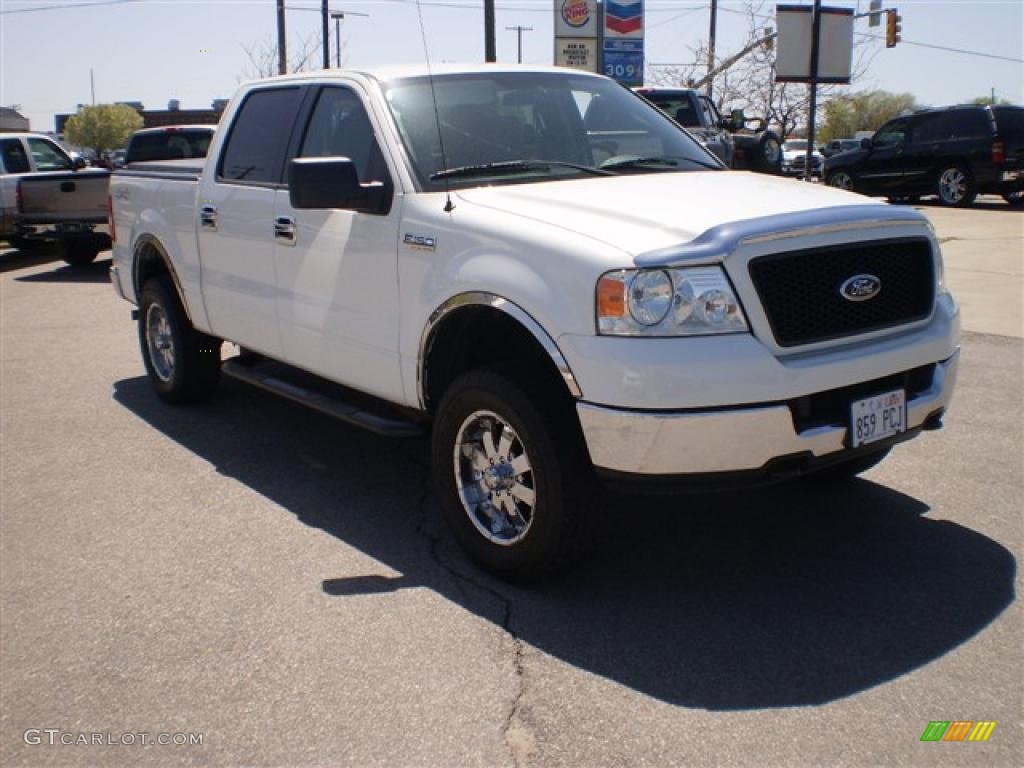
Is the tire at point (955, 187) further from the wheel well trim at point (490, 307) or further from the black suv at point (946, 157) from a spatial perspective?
the wheel well trim at point (490, 307)

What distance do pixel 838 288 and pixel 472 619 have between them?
70.5 inches

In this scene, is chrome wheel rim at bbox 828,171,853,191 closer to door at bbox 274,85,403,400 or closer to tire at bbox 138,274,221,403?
tire at bbox 138,274,221,403

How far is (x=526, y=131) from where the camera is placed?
507 centimetres

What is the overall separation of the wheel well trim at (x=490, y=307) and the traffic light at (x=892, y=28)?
29.6 meters

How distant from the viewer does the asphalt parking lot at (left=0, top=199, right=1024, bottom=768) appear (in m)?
3.24

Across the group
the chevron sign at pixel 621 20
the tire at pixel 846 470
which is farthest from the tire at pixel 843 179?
the tire at pixel 846 470

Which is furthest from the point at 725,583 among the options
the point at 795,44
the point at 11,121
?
the point at 11,121

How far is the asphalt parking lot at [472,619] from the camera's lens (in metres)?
3.24

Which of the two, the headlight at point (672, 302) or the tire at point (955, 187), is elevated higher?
the headlight at point (672, 302)

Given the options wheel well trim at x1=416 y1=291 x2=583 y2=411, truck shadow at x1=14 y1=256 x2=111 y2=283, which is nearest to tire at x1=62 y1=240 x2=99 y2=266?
truck shadow at x1=14 y1=256 x2=111 y2=283

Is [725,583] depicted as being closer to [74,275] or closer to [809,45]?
[74,275]

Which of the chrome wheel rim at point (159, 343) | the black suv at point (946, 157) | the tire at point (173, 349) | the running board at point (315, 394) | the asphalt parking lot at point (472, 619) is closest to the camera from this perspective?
the asphalt parking lot at point (472, 619)

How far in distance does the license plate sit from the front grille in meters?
0.25

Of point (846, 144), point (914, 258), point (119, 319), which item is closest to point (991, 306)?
point (914, 258)
